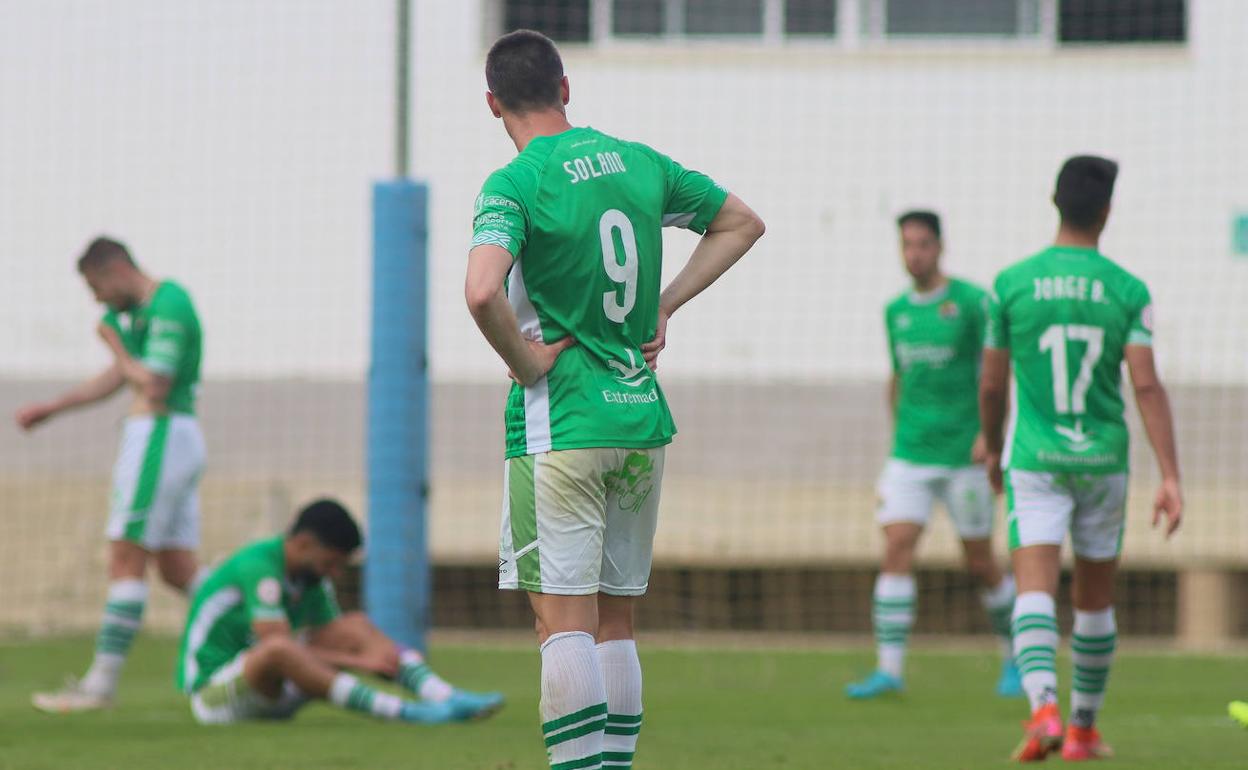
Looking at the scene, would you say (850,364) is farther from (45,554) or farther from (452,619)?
(45,554)

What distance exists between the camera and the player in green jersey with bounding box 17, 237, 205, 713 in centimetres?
835

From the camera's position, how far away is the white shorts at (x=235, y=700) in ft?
24.3

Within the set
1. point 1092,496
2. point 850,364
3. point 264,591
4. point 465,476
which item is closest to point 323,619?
point 264,591

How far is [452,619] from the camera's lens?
13062 mm

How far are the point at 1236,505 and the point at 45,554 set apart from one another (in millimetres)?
7868

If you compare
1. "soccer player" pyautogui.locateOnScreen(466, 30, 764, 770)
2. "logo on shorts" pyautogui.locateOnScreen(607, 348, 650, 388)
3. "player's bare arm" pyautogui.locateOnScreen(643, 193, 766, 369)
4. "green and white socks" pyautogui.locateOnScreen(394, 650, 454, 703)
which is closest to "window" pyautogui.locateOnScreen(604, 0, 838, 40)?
"green and white socks" pyautogui.locateOnScreen(394, 650, 454, 703)

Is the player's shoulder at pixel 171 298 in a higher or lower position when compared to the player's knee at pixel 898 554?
higher

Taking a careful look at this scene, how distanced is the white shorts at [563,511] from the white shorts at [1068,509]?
196cm

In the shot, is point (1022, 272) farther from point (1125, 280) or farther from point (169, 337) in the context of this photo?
point (169, 337)

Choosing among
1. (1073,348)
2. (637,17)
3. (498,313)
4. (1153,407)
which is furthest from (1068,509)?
(637,17)

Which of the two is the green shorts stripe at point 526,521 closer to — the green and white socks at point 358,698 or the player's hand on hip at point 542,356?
the player's hand on hip at point 542,356

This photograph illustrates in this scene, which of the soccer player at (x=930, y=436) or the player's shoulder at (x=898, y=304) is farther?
the player's shoulder at (x=898, y=304)

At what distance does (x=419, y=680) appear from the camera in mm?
7461

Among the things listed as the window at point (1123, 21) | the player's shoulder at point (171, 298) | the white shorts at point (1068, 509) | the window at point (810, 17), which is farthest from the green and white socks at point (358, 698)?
the window at point (1123, 21)
